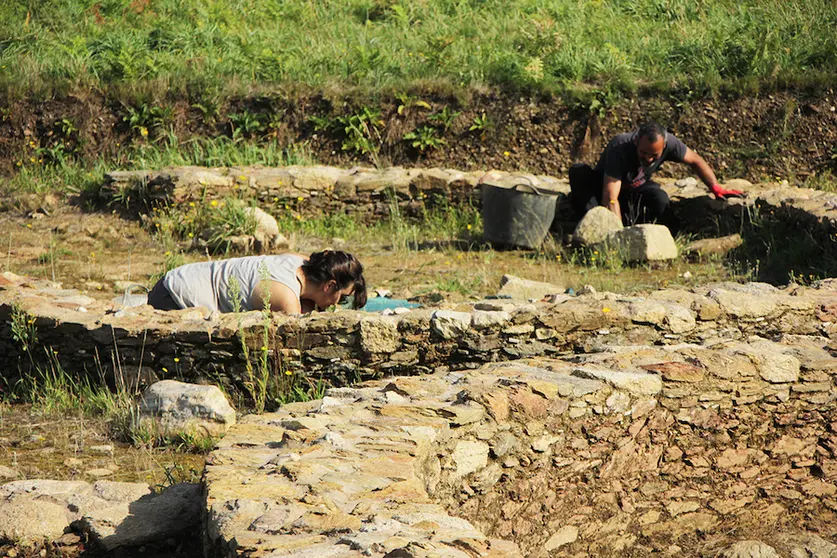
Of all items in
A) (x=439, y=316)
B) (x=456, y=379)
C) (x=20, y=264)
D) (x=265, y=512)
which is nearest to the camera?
(x=265, y=512)

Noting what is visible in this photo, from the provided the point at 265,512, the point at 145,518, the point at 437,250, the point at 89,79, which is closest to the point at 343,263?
the point at 145,518

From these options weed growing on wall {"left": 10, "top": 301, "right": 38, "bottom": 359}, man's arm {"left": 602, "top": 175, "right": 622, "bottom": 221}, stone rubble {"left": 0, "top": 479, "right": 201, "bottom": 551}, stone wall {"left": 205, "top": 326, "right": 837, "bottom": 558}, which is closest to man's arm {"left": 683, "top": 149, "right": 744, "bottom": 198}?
man's arm {"left": 602, "top": 175, "right": 622, "bottom": 221}

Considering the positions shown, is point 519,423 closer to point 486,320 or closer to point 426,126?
point 486,320

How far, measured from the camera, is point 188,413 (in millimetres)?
4582

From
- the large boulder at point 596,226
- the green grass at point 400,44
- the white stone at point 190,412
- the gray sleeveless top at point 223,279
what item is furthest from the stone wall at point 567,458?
the green grass at point 400,44

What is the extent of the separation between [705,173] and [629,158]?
2.60 ft

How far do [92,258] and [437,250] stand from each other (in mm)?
3104

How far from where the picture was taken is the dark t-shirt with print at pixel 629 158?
28.4 feet

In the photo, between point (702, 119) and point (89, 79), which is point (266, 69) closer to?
point (89, 79)

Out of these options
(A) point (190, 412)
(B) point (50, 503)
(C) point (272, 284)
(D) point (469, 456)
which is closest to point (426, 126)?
(C) point (272, 284)

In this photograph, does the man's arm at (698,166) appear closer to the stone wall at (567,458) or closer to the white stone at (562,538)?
the stone wall at (567,458)

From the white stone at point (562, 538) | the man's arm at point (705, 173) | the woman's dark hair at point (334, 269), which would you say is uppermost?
the man's arm at point (705, 173)

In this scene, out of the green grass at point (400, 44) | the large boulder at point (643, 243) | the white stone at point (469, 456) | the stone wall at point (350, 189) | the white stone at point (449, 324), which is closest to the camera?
the white stone at point (469, 456)

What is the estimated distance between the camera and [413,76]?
1152 centimetres
